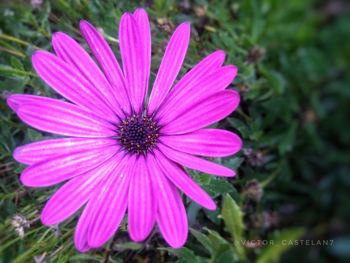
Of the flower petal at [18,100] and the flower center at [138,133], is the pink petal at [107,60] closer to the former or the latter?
the flower center at [138,133]

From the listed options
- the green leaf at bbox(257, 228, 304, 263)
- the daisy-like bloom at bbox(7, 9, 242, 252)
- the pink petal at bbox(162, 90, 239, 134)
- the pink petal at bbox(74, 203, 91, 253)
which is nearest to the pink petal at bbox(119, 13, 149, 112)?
the daisy-like bloom at bbox(7, 9, 242, 252)

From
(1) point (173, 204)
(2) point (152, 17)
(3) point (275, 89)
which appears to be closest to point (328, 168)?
(3) point (275, 89)

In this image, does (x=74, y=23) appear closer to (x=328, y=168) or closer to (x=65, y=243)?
(x=65, y=243)

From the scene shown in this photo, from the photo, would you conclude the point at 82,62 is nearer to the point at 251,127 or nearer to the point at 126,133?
the point at 126,133

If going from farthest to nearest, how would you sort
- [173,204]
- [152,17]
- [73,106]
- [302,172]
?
[302,172] → [152,17] → [73,106] → [173,204]

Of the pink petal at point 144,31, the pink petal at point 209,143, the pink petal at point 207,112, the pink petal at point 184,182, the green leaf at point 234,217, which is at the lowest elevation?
the green leaf at point 234,217

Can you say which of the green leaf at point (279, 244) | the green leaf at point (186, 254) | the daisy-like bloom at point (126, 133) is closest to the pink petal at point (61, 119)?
the daisy-like bloom at point (126, 133)

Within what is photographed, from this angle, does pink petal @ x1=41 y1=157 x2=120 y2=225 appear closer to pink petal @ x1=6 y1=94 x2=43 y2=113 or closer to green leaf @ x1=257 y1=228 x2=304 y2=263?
pink petal @ x1=6 y1=94 x2=43 y2=113
